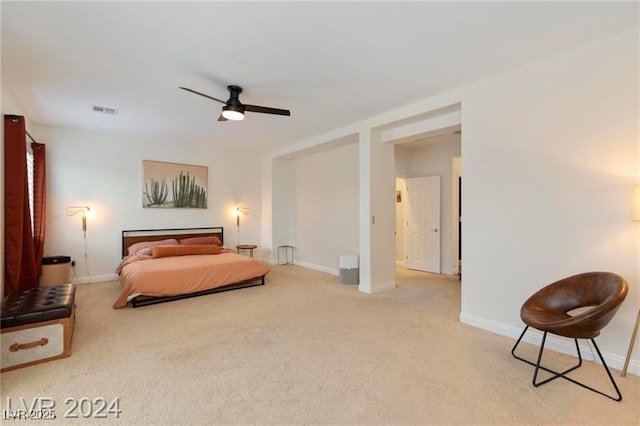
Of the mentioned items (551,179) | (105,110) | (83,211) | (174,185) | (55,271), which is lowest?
(55,271)

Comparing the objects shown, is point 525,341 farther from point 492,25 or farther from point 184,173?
point 184,173

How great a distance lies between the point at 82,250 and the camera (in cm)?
535

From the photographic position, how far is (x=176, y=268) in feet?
14.2

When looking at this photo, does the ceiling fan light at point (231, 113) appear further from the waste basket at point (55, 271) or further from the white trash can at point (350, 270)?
the waste basket at point (55, 271)

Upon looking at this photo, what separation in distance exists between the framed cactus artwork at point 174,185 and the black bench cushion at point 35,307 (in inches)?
121

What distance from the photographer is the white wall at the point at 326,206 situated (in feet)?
19.4

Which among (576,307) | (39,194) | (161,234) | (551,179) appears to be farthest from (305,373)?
(39,194)

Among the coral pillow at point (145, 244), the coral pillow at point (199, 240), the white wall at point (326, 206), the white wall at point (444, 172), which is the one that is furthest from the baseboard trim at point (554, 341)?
the coral pillow at point (145, 244)

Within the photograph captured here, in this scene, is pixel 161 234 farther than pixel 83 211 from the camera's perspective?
Yes

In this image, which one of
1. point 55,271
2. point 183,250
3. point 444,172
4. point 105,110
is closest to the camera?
point 105,110

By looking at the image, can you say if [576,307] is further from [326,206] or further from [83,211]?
[83,211]

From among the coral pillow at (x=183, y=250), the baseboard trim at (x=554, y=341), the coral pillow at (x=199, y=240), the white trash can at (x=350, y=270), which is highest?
the coral pillow at (x=199, y=240)

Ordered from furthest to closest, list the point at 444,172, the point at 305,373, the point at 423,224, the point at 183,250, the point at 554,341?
1. the point at 423,224
2. the point at 444,172
3. the point at 183,250
4. the point at 554,341
5. the point at 305,373

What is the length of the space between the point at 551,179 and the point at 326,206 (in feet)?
13.6
